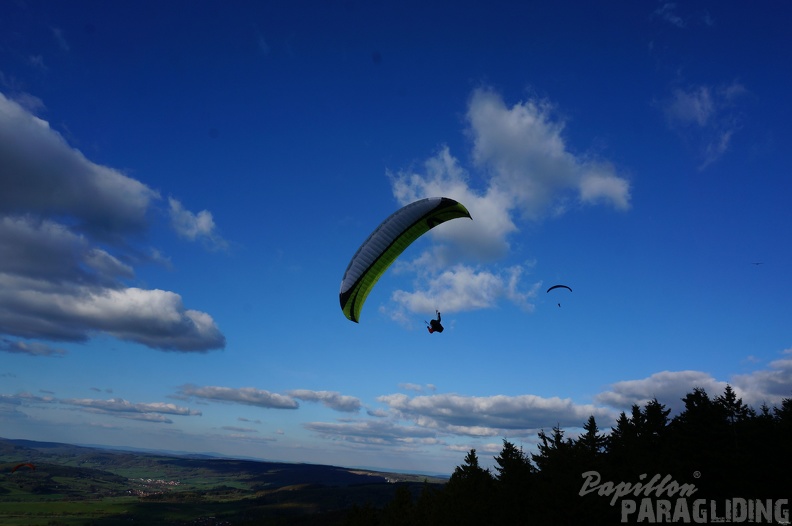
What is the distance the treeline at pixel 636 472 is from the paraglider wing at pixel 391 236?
19.8m

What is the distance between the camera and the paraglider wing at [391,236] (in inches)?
1255

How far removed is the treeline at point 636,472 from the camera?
2866 cm

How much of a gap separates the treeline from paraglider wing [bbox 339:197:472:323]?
19816 millimetres

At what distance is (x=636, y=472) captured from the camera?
2870 centimetres

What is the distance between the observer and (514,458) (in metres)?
40.0

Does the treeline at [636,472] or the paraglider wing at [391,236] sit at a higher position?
the paraglider wing at [391,236]

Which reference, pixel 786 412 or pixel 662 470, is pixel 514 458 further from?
pixel 786 412

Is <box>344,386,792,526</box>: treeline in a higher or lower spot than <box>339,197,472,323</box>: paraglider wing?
lower

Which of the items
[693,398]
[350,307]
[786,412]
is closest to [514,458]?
[693,398]

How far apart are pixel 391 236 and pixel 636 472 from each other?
2247 centimetres

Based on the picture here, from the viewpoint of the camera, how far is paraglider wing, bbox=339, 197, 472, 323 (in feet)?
105

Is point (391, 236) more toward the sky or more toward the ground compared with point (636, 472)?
more toward the sky

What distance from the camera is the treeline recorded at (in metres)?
28.7

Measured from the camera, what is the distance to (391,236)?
1273 inches
